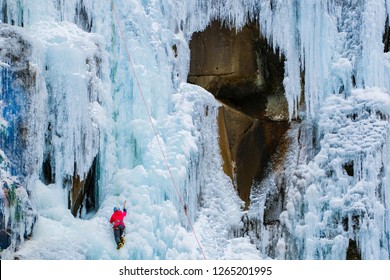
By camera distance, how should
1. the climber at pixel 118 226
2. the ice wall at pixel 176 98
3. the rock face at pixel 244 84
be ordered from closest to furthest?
the climber at pixel 118 226, the ice wall at pixel 176 98, the rock face at pixel 244 84

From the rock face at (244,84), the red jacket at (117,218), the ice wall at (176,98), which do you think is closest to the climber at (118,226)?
the red jacket at (117,218)

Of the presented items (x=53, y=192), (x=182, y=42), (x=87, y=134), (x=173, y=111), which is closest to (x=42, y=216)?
(x=53, y=192)

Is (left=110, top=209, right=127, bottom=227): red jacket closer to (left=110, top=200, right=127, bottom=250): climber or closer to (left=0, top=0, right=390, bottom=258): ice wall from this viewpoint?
(left=110, top=200, right=127, bottom=250): climber

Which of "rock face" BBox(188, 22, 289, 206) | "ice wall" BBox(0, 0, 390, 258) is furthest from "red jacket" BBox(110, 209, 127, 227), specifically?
"rock face" BBox(188, 22, 289, 206)

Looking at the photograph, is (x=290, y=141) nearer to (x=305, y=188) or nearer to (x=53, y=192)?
(x=305, y=188)

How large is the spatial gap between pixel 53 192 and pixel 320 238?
4.10m

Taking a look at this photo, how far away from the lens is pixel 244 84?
17.2m

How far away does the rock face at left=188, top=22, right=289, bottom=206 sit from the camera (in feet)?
55.2

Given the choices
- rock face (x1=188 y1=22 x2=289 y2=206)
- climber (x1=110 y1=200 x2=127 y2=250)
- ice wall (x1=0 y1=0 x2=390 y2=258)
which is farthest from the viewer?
rock face (x1=188 y1=22 x2=289 y2=206)

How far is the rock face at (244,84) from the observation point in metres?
16.8

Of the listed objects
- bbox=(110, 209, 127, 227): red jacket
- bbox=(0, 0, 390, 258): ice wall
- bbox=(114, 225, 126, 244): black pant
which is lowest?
bbox=(114, 225, 126, 244): black pant

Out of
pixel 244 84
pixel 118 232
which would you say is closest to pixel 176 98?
pixel 244 84

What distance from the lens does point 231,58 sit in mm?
17047

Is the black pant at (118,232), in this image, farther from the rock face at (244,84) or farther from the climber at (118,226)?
the rock face at (244,84)
